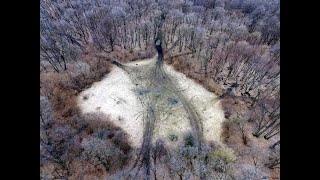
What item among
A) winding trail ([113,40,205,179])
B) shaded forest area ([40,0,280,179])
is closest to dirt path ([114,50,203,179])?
winding trail ([113,40,205,179])

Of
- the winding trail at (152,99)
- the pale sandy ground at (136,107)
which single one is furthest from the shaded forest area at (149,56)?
the winding trail at (152,99)

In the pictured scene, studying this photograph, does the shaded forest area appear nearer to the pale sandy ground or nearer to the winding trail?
the pale sandy ground

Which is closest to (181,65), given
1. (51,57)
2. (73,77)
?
(73,77)

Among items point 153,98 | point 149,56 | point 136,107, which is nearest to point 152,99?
point 153,98

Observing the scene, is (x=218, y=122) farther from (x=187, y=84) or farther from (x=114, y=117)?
(x=114, y=117)

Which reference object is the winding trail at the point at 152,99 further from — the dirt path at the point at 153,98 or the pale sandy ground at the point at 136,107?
the pale sandy ground at the point at 136,107

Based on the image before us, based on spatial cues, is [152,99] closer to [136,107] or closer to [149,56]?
[136,107]
